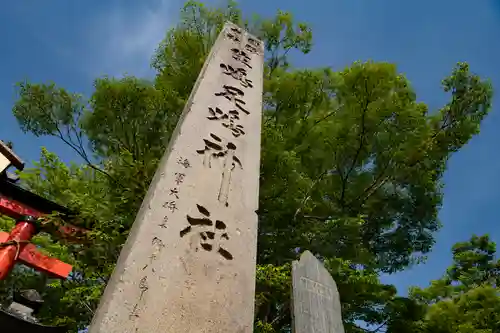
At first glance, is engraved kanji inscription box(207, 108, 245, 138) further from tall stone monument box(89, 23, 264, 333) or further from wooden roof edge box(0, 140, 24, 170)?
wooden roof edge box(0, 140, 24, 170)

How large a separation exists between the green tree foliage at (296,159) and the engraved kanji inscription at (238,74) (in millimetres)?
1862

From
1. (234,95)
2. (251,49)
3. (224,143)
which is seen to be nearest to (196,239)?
(224,143)

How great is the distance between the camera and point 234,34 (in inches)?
212

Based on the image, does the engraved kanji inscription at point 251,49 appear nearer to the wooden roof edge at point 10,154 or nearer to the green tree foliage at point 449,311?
the wooden roof edge at point 10,154

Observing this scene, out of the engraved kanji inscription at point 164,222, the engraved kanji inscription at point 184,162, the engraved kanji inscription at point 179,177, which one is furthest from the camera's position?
the engraved kanji inscription at point 184,162

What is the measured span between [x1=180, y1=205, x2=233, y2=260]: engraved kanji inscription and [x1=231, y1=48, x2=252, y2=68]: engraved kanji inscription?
268 cm

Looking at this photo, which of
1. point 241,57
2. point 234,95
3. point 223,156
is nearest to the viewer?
point 223,156

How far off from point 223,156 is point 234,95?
1.06m

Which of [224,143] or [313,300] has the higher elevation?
[224,143]

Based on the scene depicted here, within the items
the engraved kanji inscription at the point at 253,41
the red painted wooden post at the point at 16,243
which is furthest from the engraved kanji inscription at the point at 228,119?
the red painted wooden post at the point at 16,243

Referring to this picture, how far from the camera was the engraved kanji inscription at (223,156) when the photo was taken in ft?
9.61

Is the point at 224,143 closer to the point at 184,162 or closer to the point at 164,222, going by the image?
the point at 184,162

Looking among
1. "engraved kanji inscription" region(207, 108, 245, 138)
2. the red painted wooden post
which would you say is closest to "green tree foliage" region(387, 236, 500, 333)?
"engraved kanji inscription" region(207, 108, 245, 138)

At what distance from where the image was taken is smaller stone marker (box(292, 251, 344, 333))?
68.9 inches
